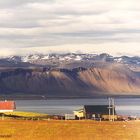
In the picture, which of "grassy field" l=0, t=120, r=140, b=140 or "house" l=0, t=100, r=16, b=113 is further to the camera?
"house" l=0, t=100, r=16, b=113

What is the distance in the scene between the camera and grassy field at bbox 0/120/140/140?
8375 centimetres

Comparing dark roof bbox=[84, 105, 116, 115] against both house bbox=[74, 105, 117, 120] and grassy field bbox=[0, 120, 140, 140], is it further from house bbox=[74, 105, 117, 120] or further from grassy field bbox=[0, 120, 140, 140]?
grassy field bbox=[0, 120, 140, 140]

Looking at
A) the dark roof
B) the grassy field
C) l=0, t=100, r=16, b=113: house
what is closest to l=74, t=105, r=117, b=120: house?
the dark roof

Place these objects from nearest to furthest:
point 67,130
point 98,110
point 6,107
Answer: point 67,130, point 6,107, point 98,110

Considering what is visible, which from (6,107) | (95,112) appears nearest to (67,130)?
(6,107)

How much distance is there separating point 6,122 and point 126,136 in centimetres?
1961

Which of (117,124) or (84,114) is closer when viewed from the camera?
(117,124)

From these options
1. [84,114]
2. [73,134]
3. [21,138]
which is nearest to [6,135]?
[21,138]

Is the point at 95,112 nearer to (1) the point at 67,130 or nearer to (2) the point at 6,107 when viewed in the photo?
(2) the point at 6,107

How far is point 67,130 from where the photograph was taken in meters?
86.9


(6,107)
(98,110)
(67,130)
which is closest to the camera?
(67,130)

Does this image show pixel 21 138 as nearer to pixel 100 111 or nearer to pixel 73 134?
pixel 73 134

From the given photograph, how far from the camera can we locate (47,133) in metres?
85.4

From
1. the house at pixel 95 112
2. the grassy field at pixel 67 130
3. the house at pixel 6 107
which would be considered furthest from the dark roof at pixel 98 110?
the grassy field at pixel 67 130
